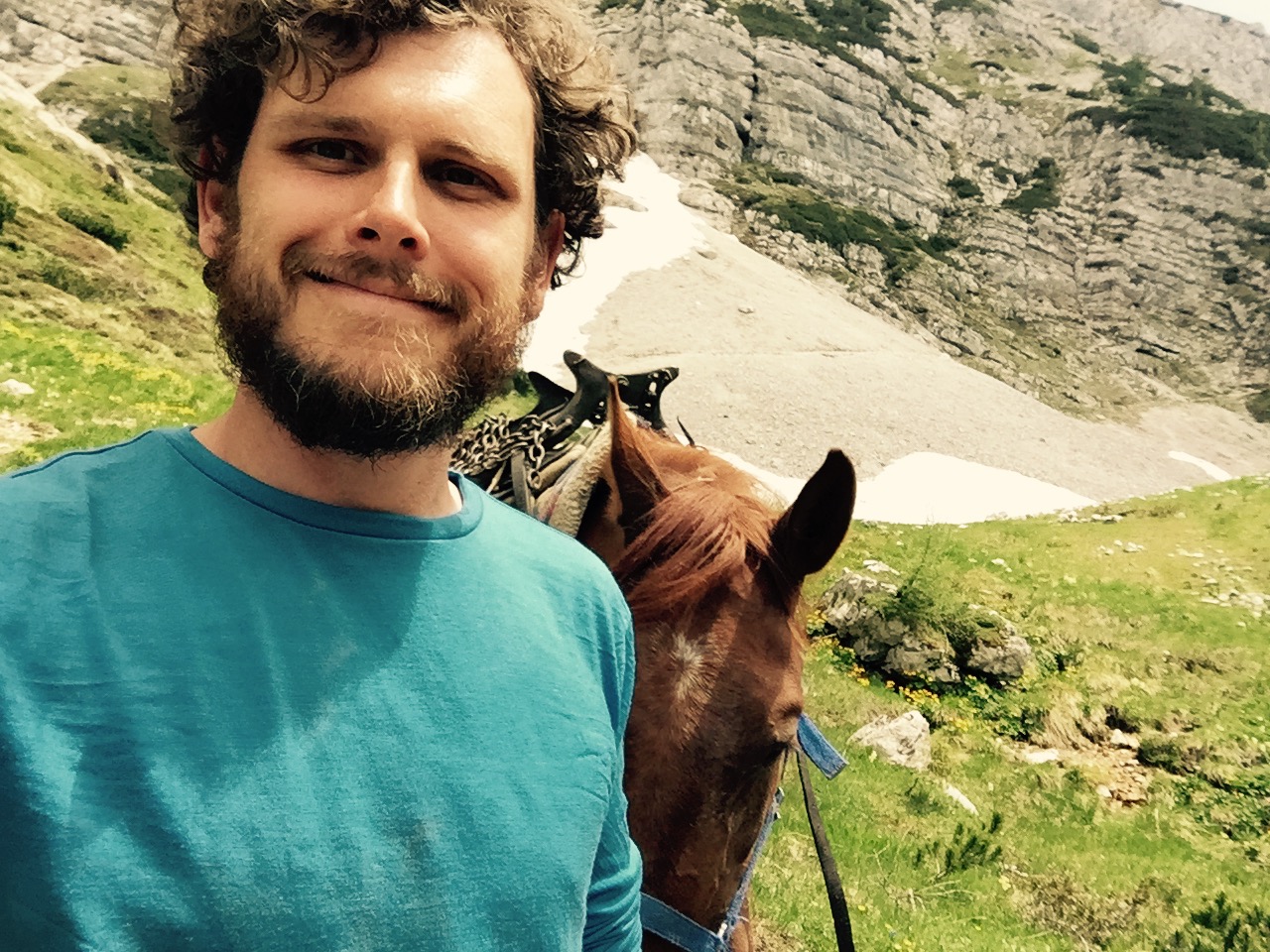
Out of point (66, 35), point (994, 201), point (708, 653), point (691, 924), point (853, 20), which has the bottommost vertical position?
point (66, 35)

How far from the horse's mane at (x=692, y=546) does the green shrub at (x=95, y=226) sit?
2577cm

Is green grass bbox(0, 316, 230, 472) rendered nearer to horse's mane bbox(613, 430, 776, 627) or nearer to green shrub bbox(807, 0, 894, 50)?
horse's mane bbox(613, 430, 776, 627)

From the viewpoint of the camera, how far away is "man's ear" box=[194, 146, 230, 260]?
140 centimetres

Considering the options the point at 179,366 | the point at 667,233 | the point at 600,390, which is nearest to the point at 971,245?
the point at 667,233

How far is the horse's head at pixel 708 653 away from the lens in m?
2.04

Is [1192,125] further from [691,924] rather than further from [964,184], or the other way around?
[691,924]

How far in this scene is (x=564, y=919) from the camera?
1.21 metres

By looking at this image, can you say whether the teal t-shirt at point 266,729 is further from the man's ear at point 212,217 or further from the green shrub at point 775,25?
the green shrub at point 775,25

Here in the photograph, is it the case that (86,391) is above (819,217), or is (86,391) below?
Result: above

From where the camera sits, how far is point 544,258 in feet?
5.77

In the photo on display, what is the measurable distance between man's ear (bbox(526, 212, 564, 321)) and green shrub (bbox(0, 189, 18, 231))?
2187 centimetres

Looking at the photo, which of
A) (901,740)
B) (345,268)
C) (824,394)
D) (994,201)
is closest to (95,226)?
(824,394)

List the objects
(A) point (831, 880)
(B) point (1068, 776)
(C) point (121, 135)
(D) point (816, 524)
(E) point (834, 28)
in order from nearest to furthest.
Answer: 1. (D) point (816, 524)
2. (A) point (831, 880)
3. (B) point (1068, 776)
4. (C) point (121, 135)
5. (E) point (834, 28)

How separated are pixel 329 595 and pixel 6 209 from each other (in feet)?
75.6
